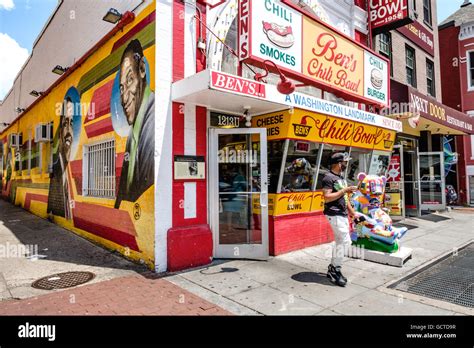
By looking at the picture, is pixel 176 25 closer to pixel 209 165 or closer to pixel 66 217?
pixel 209 165

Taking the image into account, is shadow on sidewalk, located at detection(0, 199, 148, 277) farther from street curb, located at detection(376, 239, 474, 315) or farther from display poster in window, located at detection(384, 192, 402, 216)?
display poster in window, located at detection(384, 192, 402, 216)

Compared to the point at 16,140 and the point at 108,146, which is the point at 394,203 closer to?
the point at 108,146

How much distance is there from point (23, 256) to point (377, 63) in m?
9.46

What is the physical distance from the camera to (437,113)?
10172 mm

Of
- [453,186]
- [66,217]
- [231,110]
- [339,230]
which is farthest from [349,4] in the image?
[453,186]

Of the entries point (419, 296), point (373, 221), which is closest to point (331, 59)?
point (373, 221)

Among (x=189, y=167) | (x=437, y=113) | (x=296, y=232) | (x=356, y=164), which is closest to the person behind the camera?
(x=189, y=167)

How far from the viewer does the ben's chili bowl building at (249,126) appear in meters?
5.45

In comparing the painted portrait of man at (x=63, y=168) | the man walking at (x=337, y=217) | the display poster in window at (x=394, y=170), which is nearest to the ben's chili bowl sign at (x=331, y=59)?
the man walking at (x=337, y=217)

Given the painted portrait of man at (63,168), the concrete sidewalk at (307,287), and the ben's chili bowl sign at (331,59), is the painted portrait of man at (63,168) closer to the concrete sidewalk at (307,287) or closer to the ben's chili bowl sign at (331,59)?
the concrete sidewalk at (307,287)

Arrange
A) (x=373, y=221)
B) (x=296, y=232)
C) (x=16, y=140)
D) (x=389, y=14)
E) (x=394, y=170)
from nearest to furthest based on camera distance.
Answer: (x=373, y=221)
(x=296, y=232)
(x=389, y=14)
(x=394, y=170)
(x=16, y=140)

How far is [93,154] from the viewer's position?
818 cm

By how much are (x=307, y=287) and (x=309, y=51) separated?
4.49 meters

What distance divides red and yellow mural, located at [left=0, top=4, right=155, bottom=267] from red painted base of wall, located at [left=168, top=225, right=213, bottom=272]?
0.35 m
